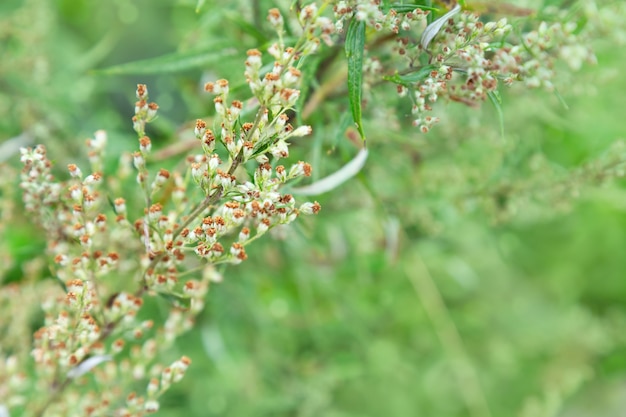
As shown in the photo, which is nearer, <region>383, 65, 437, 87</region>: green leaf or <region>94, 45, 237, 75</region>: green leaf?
<region>383, 65, 437, 87</region>: green leaf

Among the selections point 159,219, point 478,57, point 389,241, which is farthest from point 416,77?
point 389,241

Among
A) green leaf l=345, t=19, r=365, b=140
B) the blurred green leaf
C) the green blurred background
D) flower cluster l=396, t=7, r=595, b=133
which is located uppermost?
the blurred green leaf

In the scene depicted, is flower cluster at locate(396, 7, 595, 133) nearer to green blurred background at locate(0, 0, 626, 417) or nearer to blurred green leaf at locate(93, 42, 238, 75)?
green blurred background at locate(0, 0, 626, 417)

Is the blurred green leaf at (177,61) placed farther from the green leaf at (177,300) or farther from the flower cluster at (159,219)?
the green leaf at (177,300)

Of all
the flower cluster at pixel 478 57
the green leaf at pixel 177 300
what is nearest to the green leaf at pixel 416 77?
the flower cluster at pixel 478 57

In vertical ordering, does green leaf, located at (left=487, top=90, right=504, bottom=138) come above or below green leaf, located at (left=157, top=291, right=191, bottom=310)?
above

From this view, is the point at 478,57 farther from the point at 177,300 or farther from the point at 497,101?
the point at 177,300

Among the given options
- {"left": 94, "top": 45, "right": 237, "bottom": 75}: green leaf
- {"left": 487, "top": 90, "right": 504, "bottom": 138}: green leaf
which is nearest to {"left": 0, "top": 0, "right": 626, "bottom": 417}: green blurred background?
{"left": 94, "top": 45, "right": 237, "bottom": 75}: green leaf
